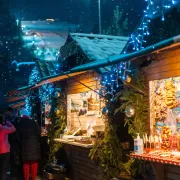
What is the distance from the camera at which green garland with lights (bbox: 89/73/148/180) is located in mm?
7133

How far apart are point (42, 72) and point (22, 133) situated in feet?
16.4

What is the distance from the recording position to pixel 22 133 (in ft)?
31.9

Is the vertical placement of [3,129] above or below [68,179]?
above

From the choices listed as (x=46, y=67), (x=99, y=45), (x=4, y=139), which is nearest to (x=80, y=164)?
(x=4, y=139)

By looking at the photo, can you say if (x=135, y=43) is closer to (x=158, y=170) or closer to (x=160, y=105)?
(x=160, y=105)

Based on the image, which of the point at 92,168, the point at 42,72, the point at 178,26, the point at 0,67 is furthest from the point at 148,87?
the point at 0,67

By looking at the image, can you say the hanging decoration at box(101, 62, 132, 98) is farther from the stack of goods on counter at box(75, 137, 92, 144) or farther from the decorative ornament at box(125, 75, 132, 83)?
the stack of goods on counter at box(75, 137, 92, 144)

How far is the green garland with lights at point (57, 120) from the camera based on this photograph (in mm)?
11547

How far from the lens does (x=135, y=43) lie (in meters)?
7.52

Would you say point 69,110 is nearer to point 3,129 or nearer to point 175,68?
point 3,129

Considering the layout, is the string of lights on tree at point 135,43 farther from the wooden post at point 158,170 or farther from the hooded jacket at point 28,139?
the hooded jacket at point 28,139

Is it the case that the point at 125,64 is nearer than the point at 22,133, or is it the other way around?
the point at 125,64

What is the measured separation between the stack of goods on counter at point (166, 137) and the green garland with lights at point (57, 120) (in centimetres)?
546

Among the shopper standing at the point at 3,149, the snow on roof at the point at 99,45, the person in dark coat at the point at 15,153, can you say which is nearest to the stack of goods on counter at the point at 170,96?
the snow on roof at the point at 99,45
